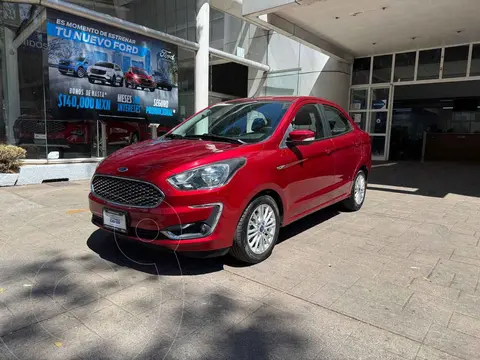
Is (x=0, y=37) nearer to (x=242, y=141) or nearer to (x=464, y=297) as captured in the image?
(x=242, y=141)

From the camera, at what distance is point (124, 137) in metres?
9.75

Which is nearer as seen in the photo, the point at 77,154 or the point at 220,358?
the point at 220,358

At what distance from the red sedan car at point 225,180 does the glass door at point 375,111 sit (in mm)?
10533

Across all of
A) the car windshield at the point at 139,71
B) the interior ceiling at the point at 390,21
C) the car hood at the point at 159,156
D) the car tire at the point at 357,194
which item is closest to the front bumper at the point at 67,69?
the car windshield at the point at 139,71

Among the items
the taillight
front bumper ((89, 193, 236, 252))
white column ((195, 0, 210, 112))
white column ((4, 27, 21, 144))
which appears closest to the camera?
front bumper ((89, 193, 236, 252))

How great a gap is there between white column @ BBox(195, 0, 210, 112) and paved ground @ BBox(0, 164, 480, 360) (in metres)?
7.07

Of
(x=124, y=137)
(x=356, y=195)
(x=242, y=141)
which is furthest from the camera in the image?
(x=124, y=137)

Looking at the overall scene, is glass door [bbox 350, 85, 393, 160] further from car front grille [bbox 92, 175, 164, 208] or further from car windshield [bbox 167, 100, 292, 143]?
car front grille [bbox 92, 175, 164, 208]

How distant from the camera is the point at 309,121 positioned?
462 cm

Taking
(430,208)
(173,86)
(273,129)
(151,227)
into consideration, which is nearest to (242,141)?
(273,129)

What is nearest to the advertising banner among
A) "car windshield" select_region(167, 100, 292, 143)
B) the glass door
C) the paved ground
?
the paved ground

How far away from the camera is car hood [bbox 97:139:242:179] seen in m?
3.27

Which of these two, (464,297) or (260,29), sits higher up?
(260,29)

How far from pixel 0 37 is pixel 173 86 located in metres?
4.40
